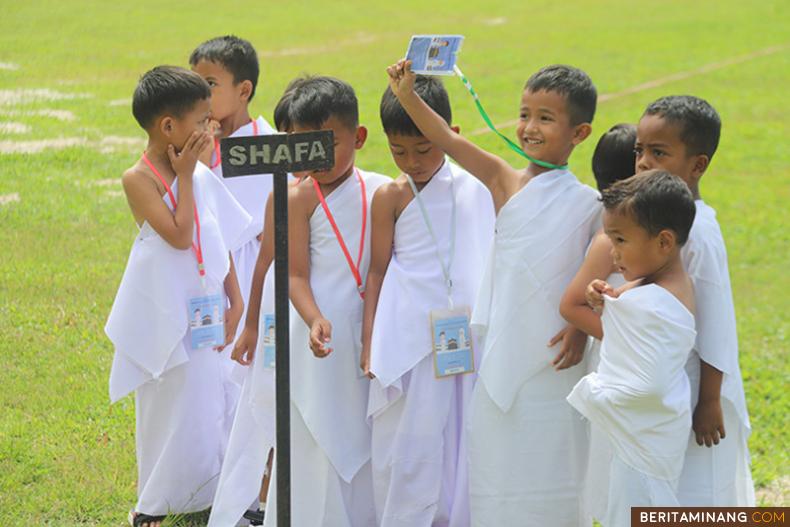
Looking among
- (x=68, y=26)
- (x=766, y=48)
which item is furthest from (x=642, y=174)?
(x=766, y=48)

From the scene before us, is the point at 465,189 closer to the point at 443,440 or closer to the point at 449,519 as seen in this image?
the point at 443,440

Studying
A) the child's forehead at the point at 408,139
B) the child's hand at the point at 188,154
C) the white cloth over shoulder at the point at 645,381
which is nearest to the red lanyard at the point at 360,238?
the child's forehead at the point at 408,139

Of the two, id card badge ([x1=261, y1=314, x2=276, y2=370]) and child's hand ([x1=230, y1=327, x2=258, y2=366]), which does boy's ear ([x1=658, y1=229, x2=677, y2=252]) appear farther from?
child's hand ([x1=230, y1=327, x2=258, y2=366])

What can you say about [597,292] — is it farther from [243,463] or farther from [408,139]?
[243,463]

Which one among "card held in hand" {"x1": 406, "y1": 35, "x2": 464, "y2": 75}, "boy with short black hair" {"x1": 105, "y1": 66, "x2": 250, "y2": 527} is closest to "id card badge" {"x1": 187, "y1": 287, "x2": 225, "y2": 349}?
"boy with short black hair" {"x1": 105, "y1": 66, "x2": 250, "y2": 527}

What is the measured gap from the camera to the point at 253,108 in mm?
12930

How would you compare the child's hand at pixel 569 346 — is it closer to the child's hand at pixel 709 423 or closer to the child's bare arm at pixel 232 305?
the child's hand at pixel 709 423

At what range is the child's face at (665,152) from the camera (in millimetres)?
3383

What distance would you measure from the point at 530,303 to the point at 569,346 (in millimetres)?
185

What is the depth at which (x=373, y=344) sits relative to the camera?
3686 millimetres

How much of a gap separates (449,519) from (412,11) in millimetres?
18169

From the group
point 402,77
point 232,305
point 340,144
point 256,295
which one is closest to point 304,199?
point 340,144

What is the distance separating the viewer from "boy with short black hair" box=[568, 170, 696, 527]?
3070mm

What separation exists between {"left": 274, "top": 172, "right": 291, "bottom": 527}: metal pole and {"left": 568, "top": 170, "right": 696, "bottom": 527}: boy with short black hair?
0.89 m
